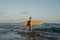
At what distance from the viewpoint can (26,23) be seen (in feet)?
42.2

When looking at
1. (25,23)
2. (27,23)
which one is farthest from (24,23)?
(27,23)

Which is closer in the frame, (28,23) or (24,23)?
(24,23)

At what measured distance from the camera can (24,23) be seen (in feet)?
41.0

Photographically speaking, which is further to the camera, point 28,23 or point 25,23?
point 28,23

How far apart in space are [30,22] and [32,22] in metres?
0.29

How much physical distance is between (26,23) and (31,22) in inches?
24.5

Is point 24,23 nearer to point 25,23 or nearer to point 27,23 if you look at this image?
point 25,23

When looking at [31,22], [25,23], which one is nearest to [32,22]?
[31,22]

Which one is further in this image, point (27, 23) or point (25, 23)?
point (27, 23)

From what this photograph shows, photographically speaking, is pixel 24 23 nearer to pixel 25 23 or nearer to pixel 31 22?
pixel 25 23

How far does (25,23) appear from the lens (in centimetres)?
1255

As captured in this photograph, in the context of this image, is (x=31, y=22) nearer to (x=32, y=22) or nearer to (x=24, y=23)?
(x=32, y=22)

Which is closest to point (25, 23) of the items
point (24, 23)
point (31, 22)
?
point (24, 23)

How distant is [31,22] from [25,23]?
2.96 feet
